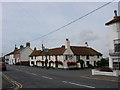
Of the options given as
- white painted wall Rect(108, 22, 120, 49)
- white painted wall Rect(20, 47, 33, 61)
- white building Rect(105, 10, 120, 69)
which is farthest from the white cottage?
white painted wall Rect(20, 47, 33, 61)

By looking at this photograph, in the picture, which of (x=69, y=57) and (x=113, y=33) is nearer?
(x=113, y=33)

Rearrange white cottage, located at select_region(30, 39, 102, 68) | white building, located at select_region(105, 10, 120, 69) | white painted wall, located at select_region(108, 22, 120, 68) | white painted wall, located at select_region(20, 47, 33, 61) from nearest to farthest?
white painted wall, located at select_region(108, 22, 120, 68) < white building, located at select_region(105, 10, 120, 69) < white cottage, located at select_region(30, 39, 102, 68) < white painted wall, located at select_region(20, 47, 33, 61)

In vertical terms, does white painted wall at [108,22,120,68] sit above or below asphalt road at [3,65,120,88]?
above

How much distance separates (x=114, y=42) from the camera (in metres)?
32.6

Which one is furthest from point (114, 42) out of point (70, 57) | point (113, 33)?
point (70, 57)

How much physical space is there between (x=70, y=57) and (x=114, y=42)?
18295 millimetres

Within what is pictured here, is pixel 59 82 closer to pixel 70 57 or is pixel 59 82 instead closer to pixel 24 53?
pixel 70 57

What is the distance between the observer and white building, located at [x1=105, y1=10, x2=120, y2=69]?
31.6 meters

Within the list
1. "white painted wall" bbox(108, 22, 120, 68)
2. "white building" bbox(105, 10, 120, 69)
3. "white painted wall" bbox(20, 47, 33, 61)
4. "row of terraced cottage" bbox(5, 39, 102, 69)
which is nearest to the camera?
"white painted wall" bbox(108, 22, 120, 68)

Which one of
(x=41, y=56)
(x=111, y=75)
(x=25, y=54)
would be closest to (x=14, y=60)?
(x=25, y=54)

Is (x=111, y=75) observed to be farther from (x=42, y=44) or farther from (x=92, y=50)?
(x=42, y=44)

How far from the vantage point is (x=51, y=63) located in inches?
2103

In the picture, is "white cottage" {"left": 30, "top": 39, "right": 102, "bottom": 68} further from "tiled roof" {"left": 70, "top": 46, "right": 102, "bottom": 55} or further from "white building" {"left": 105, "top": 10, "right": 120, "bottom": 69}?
"white building" {"left": 105, "top": 10, "right": 120, "bottom": 69}

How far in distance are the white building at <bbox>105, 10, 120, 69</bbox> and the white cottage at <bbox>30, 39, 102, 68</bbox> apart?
15.7 m
